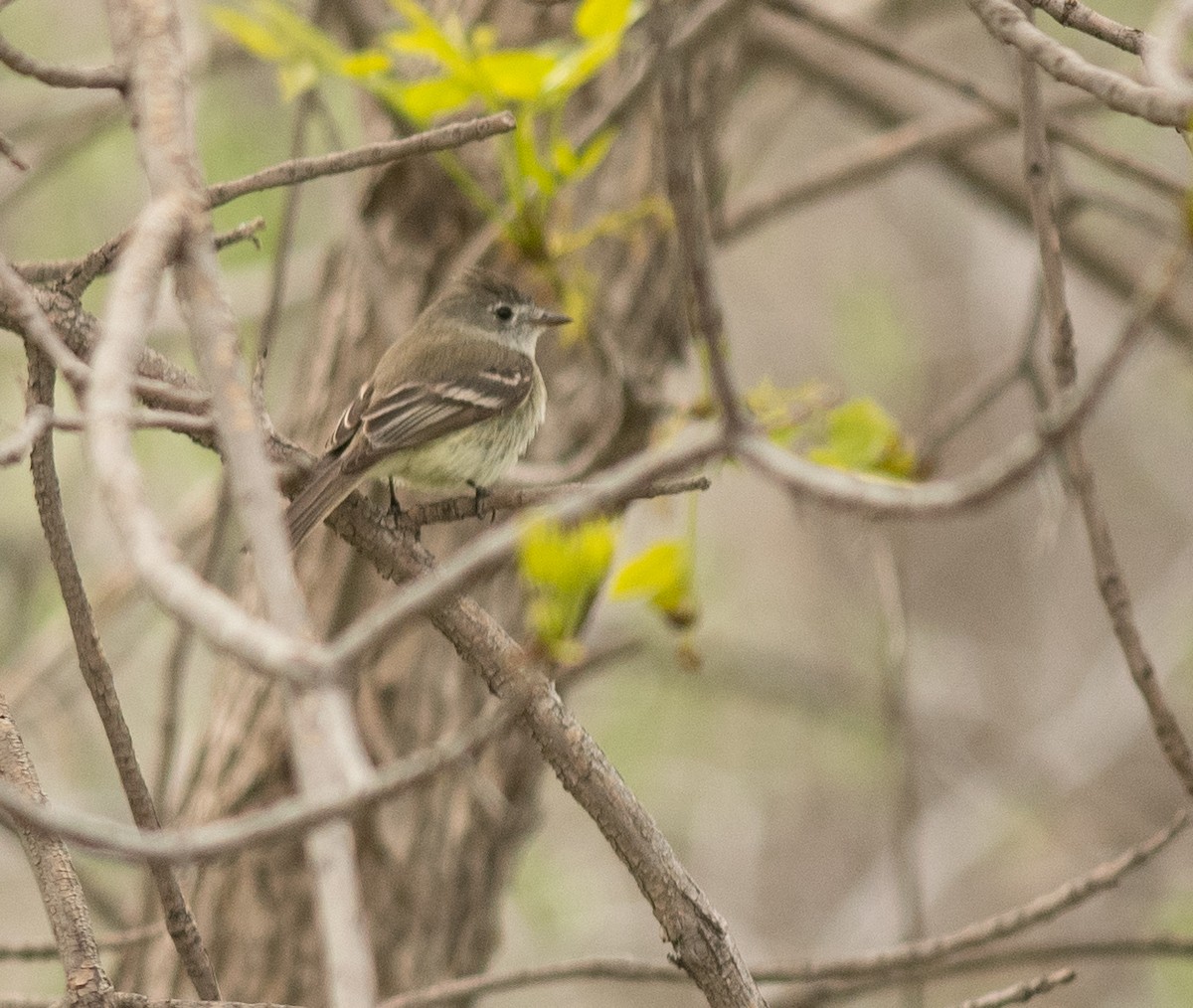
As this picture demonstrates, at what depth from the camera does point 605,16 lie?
3127 millimetres

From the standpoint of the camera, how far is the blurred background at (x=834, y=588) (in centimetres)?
596

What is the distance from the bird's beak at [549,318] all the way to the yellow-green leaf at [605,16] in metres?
1.75

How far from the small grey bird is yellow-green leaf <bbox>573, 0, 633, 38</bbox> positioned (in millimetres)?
1366

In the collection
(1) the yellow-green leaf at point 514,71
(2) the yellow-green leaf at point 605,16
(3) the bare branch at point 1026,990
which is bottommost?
(3) the bare branch at point 1026,990

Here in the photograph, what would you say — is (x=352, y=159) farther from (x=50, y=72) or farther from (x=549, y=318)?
(x=549, y=318)

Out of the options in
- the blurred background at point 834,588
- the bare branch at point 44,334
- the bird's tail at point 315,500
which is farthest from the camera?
the blurred background at point 834,588

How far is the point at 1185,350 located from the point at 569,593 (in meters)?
4.76

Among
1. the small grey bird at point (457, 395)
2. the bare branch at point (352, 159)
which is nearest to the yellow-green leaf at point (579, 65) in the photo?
the bare branch at point (352, 159)

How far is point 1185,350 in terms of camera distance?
230 inches

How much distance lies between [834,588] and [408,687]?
7.79 meters

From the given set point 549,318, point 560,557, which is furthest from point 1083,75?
point 549,318

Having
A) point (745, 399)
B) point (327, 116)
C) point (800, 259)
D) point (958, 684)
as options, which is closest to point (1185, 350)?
point (745, 399)

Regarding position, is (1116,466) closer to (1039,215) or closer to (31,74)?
(1039,215)

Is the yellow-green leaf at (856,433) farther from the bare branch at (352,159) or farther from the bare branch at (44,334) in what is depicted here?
the bare branch at (44,334)
